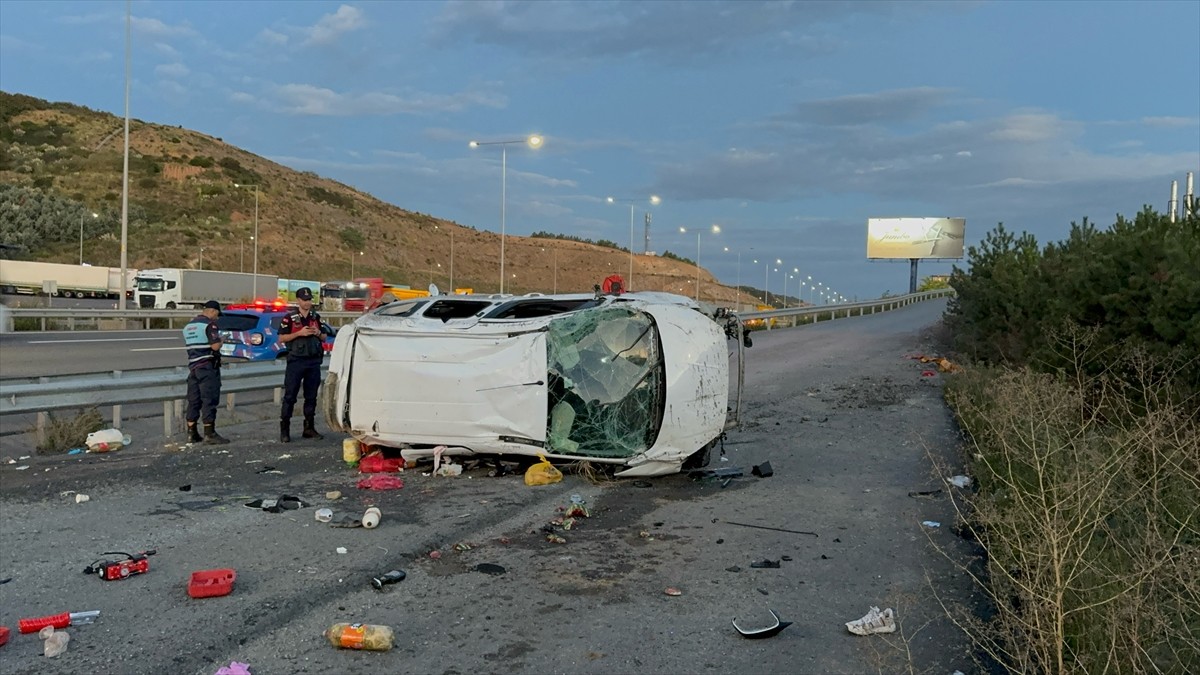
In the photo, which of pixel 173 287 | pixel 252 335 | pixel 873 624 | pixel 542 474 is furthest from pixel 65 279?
pixel 873 624

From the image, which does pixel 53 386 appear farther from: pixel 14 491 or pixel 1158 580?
pixel 1158 580

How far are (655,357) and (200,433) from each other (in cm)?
583

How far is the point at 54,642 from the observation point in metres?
4.07

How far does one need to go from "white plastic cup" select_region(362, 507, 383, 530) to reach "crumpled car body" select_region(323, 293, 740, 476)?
5.83 ft

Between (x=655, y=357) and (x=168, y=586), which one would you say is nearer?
(x=168, y=586)

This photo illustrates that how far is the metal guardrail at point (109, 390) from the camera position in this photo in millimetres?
8797

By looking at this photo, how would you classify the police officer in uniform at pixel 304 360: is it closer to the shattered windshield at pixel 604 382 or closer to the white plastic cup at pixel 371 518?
the shattered windshield at pixel 604 382

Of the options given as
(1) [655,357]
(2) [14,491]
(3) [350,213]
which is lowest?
(2) [14,491]

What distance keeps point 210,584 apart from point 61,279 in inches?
2022

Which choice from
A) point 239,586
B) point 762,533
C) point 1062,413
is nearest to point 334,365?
point 239,586

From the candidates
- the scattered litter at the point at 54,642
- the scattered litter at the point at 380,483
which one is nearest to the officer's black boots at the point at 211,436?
the scattered litter at the point at 380,483

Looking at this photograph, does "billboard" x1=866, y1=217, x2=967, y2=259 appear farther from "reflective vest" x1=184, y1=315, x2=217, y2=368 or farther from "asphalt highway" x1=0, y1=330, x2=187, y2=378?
"reflective vest" x1=184, y1=315, x2=217, y2=368

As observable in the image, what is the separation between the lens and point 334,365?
27.9 feet

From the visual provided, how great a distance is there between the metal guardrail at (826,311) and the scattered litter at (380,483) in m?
16.2
